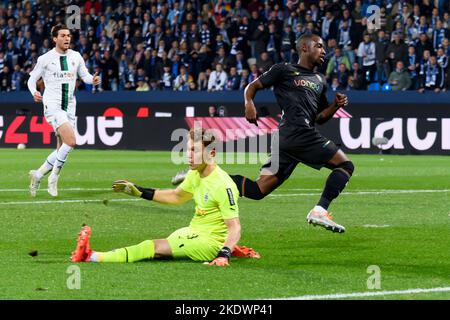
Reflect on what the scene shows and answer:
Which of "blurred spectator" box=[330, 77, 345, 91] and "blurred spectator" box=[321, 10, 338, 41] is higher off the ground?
"blurred spectator" box=[321, 10, 338, 41]

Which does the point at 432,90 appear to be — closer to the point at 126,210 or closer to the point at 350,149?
the point at 350,149

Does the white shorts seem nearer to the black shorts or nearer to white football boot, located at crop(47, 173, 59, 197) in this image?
white football boot, located at crop(47, 173, 59, 197)

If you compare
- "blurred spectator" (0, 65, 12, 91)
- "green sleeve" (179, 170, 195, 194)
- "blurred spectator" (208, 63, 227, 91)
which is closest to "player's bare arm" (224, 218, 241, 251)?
"green sleeve" (179, 170, 195, 194)

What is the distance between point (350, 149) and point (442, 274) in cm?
2090

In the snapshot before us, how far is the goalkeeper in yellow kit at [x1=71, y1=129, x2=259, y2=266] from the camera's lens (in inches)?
354

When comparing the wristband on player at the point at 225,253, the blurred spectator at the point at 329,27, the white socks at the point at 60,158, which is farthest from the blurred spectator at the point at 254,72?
the wristband on player at the point at 225,253

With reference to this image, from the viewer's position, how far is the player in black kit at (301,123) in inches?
432

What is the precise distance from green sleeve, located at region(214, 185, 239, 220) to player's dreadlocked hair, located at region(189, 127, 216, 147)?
0.44 metres

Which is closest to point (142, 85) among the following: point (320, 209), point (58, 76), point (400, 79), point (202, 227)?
point (400, 79)

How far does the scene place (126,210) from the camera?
14156mm

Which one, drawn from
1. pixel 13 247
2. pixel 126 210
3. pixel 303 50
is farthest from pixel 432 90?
pixel 13 247

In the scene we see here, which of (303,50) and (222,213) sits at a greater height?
(303,50)

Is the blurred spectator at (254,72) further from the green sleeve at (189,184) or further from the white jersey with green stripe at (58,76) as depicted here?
the green sleeve at (189,184)

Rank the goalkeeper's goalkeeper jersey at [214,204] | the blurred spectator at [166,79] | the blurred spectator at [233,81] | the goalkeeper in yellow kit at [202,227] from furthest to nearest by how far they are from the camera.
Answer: the blurred spectator at [166,79] → the blurred spectator at [233,81] → the goalkeeper's goalkeeper jersey at [214,204] → the goalkeeper in yellow kit at [202,227]
